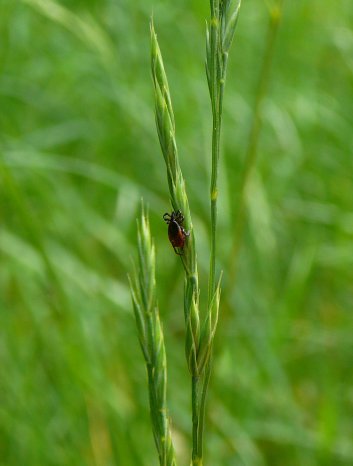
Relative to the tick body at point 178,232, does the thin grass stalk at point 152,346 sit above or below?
below

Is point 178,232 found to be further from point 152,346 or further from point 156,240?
point 156,240

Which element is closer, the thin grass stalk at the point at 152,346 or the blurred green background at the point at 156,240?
the thin grass stalk at the point at 152,346

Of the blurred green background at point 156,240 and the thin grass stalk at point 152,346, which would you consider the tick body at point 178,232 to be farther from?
the blurred green background at point 156,240

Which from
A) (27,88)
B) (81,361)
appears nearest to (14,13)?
(27,88)

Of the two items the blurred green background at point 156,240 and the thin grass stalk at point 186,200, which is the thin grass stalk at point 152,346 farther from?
the blurred green background at point 156,240

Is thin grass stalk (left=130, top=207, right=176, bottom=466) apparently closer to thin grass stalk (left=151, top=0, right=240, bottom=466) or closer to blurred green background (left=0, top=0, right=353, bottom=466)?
thin grass stalk (left=151, top=0, right=240, bottom=466)

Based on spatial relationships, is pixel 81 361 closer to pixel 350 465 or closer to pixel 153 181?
pixel 350 465

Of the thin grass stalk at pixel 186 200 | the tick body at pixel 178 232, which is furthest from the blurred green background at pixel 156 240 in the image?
the thin grass stalk at pixel 186 200

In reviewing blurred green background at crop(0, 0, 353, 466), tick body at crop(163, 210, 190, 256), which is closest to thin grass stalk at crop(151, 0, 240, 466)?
tick body at crop(163, 210, 190, 256)
